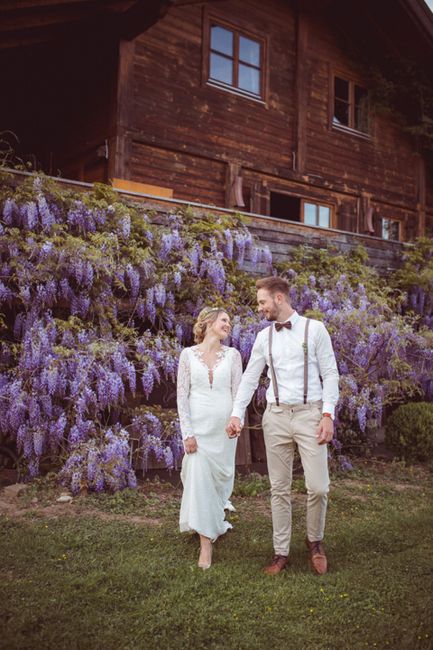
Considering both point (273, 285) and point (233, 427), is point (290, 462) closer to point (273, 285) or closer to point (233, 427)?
point (233, 427)

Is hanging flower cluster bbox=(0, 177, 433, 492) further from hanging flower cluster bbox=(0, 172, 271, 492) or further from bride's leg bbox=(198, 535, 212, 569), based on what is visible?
bride's leg bbox=(198, 535, 212, 569)

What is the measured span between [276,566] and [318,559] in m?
0.29

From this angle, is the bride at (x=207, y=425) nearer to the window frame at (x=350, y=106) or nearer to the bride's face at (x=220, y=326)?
the bride's face at (x=220, y=326)

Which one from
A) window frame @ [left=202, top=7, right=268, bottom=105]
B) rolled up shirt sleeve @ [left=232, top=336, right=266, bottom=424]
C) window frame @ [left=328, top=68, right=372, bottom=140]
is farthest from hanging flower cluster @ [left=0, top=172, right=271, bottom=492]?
window frame @ [left=328, top=68, right=372, bottom=140]

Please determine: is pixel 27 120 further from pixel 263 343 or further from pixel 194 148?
pixel 263 343

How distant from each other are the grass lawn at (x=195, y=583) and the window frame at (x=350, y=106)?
10.5m

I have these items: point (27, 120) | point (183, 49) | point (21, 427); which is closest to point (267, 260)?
point (21, 427)

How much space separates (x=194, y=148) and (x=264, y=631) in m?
9.79

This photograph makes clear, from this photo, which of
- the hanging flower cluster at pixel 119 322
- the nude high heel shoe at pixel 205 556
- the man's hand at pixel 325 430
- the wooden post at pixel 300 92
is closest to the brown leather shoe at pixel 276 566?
the nude high heel shoe at pixel 205 556

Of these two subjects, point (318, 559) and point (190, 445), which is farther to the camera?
point (190, 445)

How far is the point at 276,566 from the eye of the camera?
3.93 meters

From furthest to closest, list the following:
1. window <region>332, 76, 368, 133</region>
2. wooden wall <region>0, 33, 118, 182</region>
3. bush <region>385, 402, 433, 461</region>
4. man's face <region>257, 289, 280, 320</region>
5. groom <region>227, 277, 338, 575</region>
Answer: window <region>332, 76, 368, 133</region>
wooden wall <region>0, 33, 118, 182</region>
bush <region>385, 402, 433, 461</region>
man's face <region>257, 289, 280, 320</region>
groom <region>227, 277, 338, 575</region>

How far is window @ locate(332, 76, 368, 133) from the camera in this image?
14320mm

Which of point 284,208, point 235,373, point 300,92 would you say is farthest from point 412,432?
point 284,208
